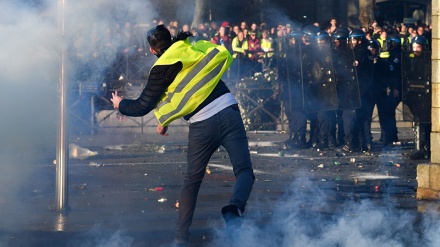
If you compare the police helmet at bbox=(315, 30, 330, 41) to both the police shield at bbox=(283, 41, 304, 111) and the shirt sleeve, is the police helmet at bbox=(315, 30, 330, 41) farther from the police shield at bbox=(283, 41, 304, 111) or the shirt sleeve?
the shirt sleeve

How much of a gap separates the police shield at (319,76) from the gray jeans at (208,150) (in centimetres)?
865

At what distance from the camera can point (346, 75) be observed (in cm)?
1672

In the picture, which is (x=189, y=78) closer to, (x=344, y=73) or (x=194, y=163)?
(x=194, y=163)

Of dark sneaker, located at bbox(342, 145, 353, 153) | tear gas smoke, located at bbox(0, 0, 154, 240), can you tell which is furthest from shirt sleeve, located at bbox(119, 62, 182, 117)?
dark sneaker, located at bbox(342, 145, 353, 153)

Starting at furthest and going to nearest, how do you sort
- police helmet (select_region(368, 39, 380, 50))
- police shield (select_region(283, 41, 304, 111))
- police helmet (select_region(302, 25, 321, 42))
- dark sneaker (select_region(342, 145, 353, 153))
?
police helmet (select_region(368, 39, 380, 50)) < dark sneaker (select_region(342, 145, 353, 153)) < police shield (select_region(283, 41, 304, 111)) < police helmet (select_region(302, 25, 321, 42))

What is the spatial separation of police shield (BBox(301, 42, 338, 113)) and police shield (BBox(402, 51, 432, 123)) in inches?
56.5

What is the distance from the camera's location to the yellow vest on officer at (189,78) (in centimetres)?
783

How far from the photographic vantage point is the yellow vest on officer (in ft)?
25.7

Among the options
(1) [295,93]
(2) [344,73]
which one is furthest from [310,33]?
(1) [295,93]

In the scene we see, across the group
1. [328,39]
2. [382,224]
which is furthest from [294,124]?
[382,224]

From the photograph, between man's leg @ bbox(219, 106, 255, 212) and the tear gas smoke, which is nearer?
man's leg @ bbox(219, 106, 255, 212)

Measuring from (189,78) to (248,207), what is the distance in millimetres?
2686

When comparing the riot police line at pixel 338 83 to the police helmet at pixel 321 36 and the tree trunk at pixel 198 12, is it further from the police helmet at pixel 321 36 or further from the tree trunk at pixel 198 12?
the tree trunk at pixel 198 12

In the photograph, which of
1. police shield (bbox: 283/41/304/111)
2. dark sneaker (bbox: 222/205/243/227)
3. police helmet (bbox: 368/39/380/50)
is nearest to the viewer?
dark sneaker (bbox: 222/205/243/227)
